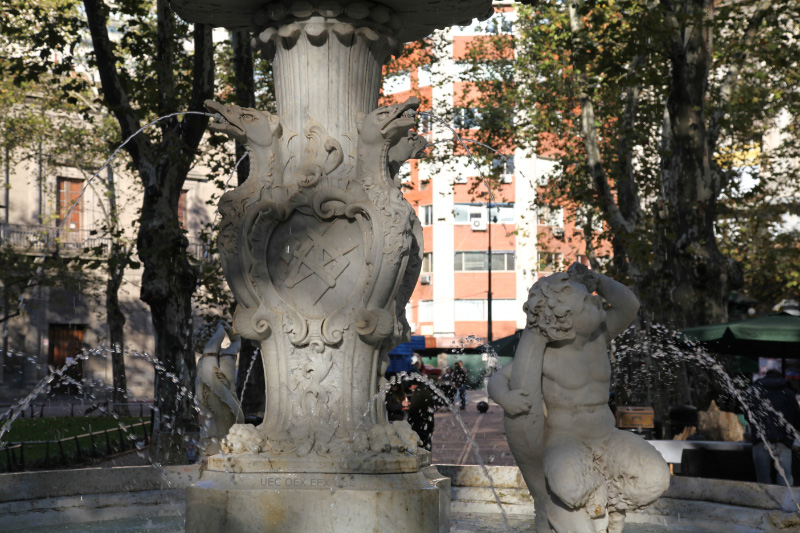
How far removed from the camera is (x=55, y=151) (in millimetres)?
30250

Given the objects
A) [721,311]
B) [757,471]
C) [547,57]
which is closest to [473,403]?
[547,57]

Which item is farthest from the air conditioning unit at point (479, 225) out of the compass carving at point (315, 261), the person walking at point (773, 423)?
the compass carving at point (315, 261)

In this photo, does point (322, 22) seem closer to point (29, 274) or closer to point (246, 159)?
point (246, 159)

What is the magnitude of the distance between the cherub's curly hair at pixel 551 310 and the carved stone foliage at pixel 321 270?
0.89 meters

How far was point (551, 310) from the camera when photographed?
5.01m

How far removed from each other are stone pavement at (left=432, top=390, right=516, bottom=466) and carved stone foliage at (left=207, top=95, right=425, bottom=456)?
514cm

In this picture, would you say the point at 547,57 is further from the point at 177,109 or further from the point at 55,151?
the point at 55,151

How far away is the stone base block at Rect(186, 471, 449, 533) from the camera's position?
5137mm

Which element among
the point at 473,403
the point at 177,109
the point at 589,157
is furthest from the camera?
the point at 473,403

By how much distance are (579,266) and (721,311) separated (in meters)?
11.4

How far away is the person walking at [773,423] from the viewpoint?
34.6ft

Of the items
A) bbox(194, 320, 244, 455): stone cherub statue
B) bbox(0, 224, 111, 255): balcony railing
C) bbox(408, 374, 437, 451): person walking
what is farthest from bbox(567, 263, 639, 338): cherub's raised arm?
bbox(0, 224, 111, 255): balcony railing

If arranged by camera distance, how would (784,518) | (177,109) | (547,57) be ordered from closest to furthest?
1. (784,518)
2. (177,109)
3. (547,57)

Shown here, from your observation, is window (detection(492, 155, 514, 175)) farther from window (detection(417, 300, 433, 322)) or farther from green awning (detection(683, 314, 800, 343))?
window (detection(417, 300, 433, 322))
